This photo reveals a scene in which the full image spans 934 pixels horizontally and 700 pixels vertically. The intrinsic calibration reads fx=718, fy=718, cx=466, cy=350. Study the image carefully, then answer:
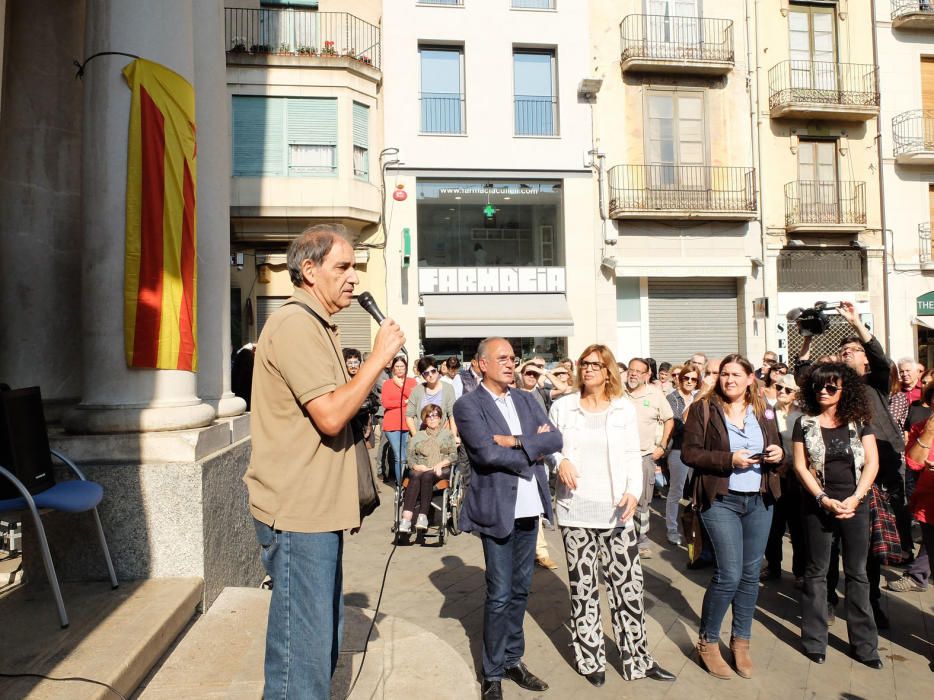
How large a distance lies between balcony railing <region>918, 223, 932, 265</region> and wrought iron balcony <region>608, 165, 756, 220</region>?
17.2 feet

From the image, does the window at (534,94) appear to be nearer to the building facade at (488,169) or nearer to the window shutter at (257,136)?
the building facade at (488,169)

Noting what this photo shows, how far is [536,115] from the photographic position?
1953 cm

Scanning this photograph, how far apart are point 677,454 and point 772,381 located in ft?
5.10

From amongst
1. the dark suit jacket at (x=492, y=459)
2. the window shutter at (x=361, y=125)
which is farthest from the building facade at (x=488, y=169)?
the dark suit jacket at (x=492, y=459)

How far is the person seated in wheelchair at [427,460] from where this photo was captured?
800 centimetres

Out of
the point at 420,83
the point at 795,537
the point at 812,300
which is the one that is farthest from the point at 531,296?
the point at 795,537

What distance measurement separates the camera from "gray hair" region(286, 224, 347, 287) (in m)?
2.58

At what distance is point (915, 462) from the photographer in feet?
15.0

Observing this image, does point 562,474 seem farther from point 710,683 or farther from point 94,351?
point 94,351

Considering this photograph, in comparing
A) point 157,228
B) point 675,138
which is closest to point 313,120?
point 675,138

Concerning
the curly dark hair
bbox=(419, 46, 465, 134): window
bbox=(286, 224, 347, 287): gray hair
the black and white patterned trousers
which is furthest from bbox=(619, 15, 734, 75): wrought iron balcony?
bbox=(286, 224, 347, 287): gray hair

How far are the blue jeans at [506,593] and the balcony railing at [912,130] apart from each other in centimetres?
2127

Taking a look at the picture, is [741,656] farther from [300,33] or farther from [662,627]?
[300,33]

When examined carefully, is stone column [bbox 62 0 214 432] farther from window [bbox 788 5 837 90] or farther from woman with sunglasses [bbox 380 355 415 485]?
window [bbox 788 5 837 90]
